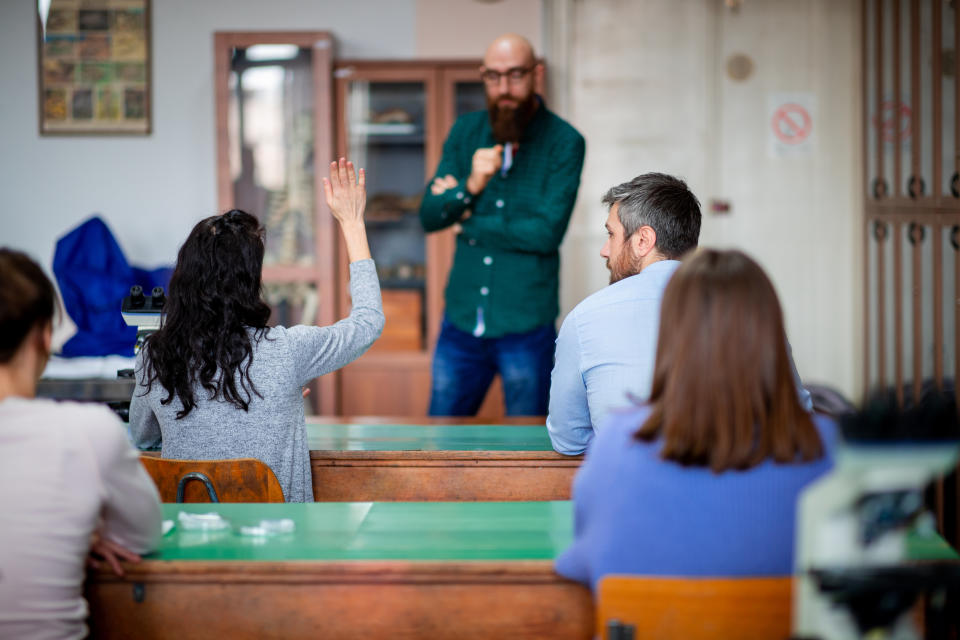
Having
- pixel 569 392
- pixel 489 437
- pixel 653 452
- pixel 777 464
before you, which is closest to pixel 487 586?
pixel 653 452

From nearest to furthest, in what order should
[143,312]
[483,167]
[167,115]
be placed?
[143,312], [483,167], [167,115]

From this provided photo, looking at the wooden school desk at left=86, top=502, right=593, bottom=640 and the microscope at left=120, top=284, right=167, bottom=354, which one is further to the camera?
the microscope at left=120, top=284, right=167, bottom=354

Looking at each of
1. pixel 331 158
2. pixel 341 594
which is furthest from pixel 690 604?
pixel 331 158

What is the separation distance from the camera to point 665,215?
6.84ft

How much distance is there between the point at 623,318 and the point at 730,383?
73 centimetres

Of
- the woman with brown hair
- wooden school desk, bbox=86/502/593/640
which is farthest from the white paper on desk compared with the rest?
the woman with brown hair

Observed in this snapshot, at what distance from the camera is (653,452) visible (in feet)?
3.66

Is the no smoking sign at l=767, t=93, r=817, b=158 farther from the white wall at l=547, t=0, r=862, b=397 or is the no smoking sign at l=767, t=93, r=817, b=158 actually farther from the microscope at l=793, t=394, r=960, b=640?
the microscope at l=793, t=394, r=960, b=640

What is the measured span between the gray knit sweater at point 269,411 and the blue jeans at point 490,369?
Answer: 1.07m

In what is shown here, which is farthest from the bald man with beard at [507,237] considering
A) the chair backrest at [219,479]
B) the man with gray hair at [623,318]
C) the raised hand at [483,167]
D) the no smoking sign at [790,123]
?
the no smoking sign at [790,123]

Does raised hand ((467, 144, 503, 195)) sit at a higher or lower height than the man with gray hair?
higher

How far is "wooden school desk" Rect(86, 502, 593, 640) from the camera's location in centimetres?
129

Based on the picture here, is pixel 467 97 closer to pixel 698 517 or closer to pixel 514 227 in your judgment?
pixel 514 227

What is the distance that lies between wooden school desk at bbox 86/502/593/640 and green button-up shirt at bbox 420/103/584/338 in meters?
1.64
